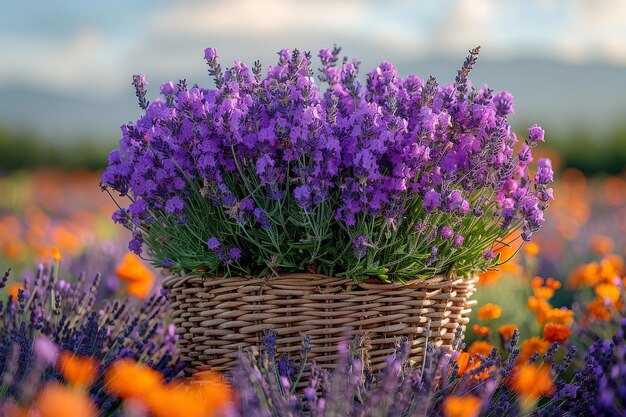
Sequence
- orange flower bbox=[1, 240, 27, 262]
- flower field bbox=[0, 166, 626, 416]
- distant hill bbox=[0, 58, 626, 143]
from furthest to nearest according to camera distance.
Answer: distant hill bbox=[0, 58, 626, 143] → orange flower bbox=[1, 240, 27, 262] → flower field bbox=[0, 166, 626, 416]

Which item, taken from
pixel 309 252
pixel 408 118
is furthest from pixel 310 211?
pixel 408 118

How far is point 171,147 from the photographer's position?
216cm

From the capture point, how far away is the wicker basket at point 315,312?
7.30ft

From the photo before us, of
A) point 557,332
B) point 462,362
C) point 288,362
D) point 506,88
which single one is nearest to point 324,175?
point 288,362

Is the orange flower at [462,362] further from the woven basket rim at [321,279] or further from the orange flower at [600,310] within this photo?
the orange flower at [600,310]

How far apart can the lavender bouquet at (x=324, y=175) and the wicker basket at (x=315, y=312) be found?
5 cm

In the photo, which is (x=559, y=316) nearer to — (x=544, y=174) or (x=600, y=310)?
(x=600, y=310)

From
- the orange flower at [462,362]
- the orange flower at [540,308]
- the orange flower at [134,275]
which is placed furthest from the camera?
the orange flower at [134,275]

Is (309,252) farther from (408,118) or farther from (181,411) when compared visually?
(181,411)

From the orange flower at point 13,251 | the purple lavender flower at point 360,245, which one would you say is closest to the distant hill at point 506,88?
the orange flower at point 13,251

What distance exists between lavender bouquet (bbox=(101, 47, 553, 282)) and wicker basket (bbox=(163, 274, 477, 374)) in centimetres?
5

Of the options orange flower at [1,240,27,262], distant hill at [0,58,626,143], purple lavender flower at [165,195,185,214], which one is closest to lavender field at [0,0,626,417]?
purple lavender flower at [165,195,185,214]

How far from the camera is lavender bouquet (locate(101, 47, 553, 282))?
205 cm

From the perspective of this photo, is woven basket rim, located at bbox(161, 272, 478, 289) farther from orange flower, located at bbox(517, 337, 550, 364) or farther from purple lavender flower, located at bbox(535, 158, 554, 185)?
orange flower, located at bbox(517, 337, 550, 364)
